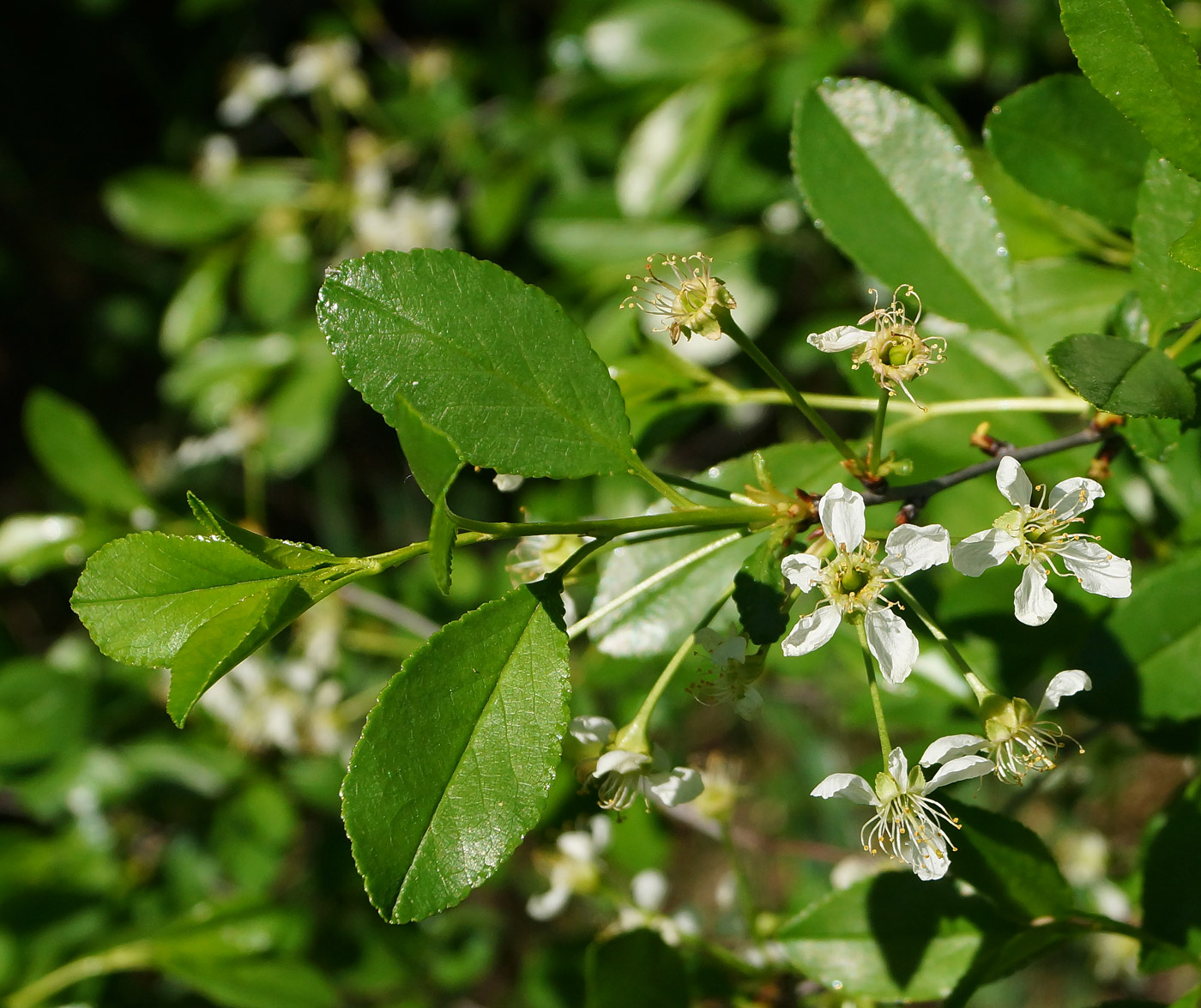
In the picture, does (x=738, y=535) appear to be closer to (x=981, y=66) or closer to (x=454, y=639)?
(x=454, y=639)

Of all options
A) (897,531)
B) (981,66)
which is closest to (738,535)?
(897,531)

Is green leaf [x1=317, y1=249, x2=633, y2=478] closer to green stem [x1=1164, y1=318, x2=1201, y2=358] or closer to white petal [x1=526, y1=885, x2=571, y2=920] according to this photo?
green stem [x1=1164, y1=318, x2=1201, y2=358]

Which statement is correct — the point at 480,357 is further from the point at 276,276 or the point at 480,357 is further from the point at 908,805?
the point at 276,276

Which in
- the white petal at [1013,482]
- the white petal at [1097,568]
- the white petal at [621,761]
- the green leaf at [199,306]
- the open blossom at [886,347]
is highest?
the open blossom at [886,347]

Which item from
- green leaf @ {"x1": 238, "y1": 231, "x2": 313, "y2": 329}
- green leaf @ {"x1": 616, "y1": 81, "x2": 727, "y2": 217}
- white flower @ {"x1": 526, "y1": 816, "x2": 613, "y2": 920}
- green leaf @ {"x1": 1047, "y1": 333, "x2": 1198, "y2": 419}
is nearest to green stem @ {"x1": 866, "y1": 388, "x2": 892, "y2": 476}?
green leaf @ {"x1": 1047, "y1": 333, "x2": 1198, "y2": 419}

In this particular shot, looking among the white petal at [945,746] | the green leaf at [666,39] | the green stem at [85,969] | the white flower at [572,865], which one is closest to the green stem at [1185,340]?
the white petal at [945,746]

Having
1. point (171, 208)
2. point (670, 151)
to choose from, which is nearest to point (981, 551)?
point (670, 151)

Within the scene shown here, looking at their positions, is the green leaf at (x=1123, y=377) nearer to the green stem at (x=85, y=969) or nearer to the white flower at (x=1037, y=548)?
the white flower at (x=1037, y=548)
